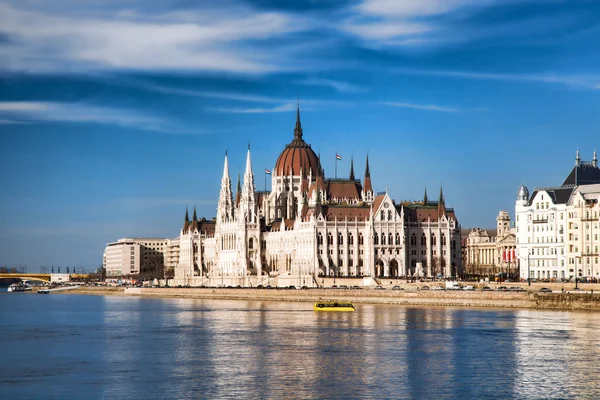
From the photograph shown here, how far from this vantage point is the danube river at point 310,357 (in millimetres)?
57281

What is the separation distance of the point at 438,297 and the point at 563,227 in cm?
2789

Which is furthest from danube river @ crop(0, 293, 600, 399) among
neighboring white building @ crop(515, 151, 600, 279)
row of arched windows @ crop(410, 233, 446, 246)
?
row of arched windows @ crop(410, 233, 446, 246)

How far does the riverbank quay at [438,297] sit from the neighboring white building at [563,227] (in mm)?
19846

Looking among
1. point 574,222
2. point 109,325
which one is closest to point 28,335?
point 109,325

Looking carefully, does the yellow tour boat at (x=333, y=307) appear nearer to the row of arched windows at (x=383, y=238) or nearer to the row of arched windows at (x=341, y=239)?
the row of arched windows at (x=341, y=239)

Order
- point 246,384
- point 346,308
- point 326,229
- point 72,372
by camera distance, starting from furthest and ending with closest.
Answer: point 326,229
point 346,308
point 72,372
point 246,384

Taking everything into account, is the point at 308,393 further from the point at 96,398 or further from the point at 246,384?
the point at 96,398

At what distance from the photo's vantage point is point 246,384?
59.0 metres

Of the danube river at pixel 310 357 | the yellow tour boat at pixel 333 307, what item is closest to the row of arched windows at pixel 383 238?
the yellow tour boat at pixel 333 307

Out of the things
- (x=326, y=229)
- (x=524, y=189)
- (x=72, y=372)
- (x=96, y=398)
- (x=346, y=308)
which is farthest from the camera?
(x=326, y=229)

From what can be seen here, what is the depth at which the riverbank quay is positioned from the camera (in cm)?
11319

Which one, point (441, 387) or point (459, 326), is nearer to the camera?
point (441, 387)

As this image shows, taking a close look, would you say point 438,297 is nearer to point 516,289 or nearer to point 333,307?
point 516,289

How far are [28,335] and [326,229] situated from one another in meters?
98.0
